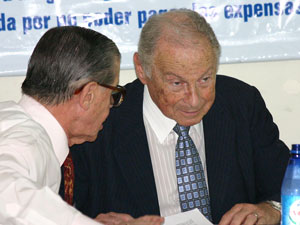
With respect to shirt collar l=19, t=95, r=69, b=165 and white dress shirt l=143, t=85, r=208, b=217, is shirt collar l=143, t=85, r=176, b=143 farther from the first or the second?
shirt collar l=19, t=95, r=69, b=165

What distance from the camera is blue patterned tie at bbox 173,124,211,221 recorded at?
2307 mm

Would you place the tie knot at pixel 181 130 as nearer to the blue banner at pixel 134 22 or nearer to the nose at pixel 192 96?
the nose at pixel 192 96

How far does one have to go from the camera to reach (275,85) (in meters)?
3.23

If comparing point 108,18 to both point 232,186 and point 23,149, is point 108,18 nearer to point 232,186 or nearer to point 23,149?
point 232,186

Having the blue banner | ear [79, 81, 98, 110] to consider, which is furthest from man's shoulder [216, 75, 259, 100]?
ear [79, 81, 98, 110]

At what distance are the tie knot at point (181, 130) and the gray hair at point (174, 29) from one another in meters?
0.26

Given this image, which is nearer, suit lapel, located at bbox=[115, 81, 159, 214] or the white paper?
the white paper

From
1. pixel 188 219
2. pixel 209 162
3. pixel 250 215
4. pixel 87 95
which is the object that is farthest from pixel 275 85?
pixel 87 95

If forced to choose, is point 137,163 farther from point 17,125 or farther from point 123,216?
point 17,125

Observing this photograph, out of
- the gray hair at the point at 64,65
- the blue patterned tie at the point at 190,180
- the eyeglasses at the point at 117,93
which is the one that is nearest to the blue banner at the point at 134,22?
the blue patterned tie at the point at 190,180

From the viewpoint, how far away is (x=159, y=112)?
2459mm

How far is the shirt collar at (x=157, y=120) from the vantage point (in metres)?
2.42

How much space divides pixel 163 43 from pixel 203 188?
60cm

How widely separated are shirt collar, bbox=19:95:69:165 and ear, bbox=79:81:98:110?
0.11 m
